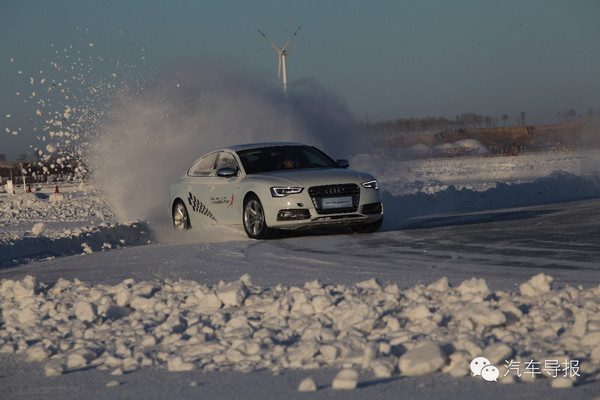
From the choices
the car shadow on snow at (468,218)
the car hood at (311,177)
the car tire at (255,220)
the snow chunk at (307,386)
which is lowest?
the snow chunk at (307,386)

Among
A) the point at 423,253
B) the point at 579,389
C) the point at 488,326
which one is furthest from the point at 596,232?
the point at 579,389

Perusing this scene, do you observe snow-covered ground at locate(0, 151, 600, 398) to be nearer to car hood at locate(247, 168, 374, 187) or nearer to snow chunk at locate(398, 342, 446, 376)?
snow chunk at locate(398, 342, 446, 376)

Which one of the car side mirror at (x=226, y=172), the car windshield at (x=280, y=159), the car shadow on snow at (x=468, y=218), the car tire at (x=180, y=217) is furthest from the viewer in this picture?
the car tire at (x=180, y=217)

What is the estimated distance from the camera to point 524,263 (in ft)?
30.6

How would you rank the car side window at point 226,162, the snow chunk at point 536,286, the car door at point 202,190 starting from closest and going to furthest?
the snow chunk at point 536,286, the car side window at point 226,162, the car door at point 202,190

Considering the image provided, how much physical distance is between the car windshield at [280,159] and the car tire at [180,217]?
172cm

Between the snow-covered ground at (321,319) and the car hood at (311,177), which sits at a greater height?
the car hood at (311,177)

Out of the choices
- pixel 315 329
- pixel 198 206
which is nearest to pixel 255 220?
pixel 198 206

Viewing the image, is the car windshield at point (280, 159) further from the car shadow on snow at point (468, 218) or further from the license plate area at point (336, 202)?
the car shadow on snow at point (468, 218)

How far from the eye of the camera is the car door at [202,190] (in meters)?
14.5

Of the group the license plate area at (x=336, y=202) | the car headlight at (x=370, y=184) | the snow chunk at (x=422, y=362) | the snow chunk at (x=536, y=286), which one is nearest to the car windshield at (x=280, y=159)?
the car headlight at (x=370, y=184)

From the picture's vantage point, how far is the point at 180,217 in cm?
1552

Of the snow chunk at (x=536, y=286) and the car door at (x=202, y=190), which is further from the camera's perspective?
the car door at (x=202, y=190)

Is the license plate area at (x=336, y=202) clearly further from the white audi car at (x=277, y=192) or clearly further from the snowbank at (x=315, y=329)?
the snowbank at (x=315, y=329)
